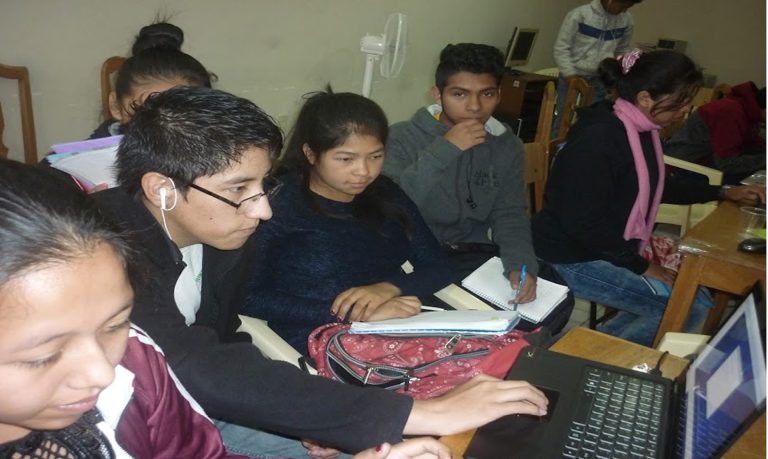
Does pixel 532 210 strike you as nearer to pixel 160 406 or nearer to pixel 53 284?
pixel 160 406

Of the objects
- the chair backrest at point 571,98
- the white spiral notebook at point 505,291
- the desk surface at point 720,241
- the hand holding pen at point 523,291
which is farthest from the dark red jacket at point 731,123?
the hand holding pen at point 523,291

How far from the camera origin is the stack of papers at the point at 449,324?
114 centimetres

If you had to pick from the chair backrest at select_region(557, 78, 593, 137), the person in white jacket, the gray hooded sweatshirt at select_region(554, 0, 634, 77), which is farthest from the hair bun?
the gray hooded sweatshirt at select_region(554, 0, 634, 77)

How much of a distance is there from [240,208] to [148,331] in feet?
0.88

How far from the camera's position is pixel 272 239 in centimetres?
146

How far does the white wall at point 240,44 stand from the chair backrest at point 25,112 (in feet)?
0.27

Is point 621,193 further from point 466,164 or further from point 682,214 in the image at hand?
point 682,214

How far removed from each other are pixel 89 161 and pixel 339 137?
1.98 feet

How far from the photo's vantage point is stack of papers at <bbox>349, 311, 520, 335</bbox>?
3.76ft

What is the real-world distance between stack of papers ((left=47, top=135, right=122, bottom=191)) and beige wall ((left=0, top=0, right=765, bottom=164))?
0.92 metres

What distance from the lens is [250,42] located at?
2.88 meters

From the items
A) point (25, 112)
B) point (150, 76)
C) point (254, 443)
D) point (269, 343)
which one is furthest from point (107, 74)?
point (254, 443)

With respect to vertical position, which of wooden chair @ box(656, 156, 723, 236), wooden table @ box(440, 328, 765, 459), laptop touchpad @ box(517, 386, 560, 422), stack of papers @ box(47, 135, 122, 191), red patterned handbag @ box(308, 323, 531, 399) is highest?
stack of papers @ box(47, 135, 122, 191)

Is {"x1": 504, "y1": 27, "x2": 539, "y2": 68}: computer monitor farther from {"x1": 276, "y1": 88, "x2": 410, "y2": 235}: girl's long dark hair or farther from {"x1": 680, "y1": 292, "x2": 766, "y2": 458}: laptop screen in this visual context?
{"x1": 680, "y1": 292, "x2": 766, "y2": 458}: laptop screen
